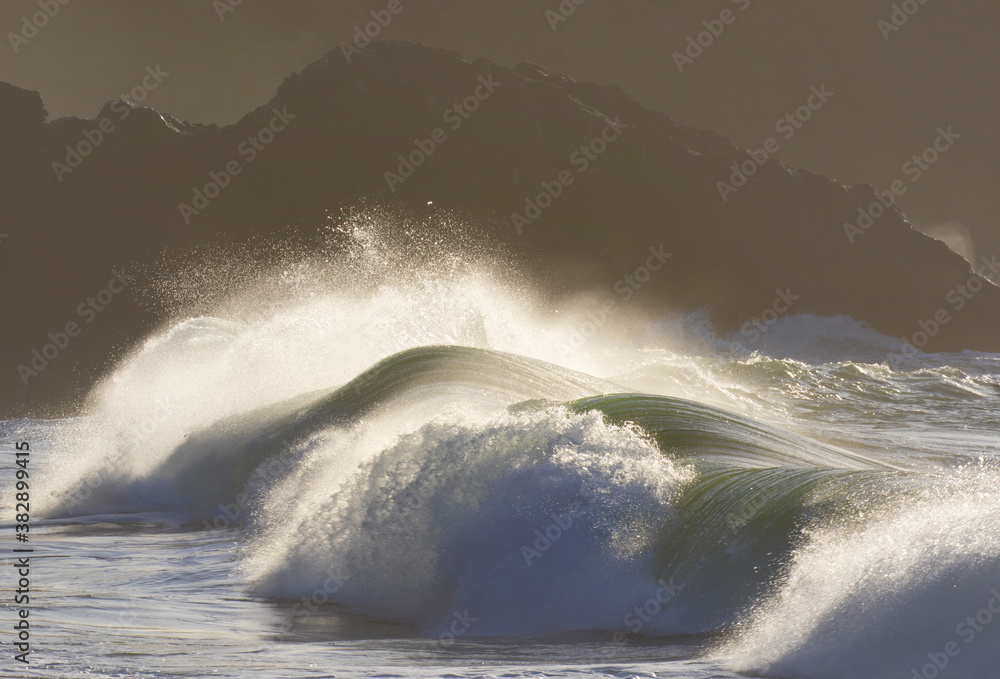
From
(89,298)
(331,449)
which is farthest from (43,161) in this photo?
(331,449)

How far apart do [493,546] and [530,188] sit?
A: 2393 inches

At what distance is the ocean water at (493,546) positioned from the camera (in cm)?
440

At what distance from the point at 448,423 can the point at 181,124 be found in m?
59.0

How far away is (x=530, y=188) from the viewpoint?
2581 inches

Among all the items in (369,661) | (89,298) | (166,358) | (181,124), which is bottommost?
(369,661)

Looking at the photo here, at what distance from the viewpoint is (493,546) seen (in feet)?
19.6

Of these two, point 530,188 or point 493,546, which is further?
point 530,188

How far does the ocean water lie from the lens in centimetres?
440

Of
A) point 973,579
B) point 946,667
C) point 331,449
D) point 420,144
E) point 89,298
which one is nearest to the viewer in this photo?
point 946,667

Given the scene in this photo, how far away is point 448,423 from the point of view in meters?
7.15

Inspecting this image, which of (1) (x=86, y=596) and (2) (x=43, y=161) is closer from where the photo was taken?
(1) (x=86, y=596)

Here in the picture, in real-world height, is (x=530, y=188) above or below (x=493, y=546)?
above

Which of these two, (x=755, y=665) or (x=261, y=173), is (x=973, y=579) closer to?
(x=755, y=665)

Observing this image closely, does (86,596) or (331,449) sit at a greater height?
(331,449)
